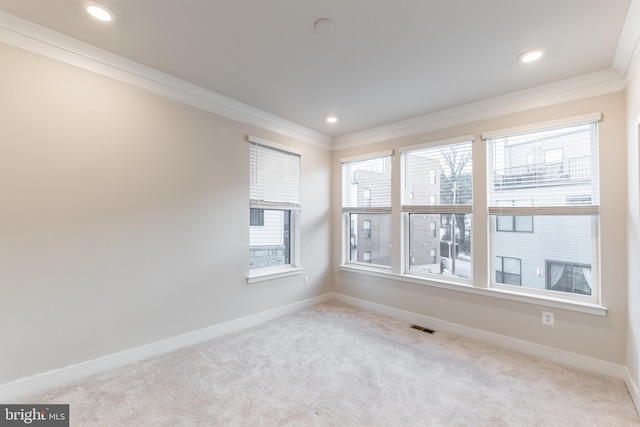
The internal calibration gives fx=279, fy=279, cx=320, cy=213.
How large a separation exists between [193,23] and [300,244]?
2.79 m

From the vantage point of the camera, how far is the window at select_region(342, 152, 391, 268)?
395 cm

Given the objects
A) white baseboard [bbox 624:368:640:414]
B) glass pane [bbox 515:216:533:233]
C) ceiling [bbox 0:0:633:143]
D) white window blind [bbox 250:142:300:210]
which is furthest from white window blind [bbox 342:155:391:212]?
white baseboard [bbox 624:368:640:414]

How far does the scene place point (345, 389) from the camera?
7.02ft

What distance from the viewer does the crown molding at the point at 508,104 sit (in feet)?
7.95

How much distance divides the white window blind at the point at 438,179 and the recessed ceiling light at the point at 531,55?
1037mm

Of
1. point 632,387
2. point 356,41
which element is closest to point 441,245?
point 632,387

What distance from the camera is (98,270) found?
2271mm

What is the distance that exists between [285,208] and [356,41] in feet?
7.26

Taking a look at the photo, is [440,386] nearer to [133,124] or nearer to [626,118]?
[626,118]

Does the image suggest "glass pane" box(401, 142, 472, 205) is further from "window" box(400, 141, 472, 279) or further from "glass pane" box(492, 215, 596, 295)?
"glass pane" box(492, 215, 596, 295)

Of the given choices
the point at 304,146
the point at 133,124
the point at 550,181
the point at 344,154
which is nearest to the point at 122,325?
the point at 133,124

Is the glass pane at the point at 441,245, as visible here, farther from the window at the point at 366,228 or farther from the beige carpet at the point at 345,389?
the beige carpet at the point at 345,389

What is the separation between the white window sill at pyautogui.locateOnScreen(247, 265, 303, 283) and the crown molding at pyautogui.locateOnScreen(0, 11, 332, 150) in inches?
71.4

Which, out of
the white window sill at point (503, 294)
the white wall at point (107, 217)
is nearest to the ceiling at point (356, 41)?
the white wall at point (107, 217)
